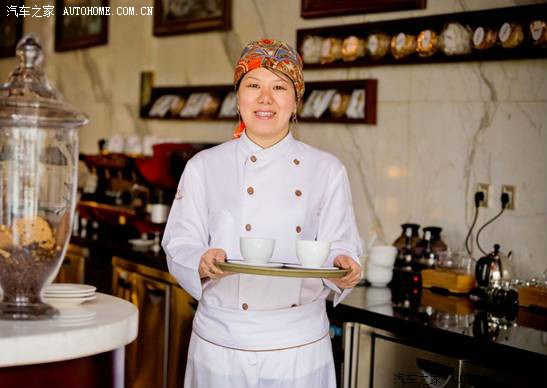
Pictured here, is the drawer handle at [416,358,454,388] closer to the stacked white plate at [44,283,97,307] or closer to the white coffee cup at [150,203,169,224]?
the stacked white plate at [44,283,97,307]

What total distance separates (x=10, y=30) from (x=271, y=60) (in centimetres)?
671

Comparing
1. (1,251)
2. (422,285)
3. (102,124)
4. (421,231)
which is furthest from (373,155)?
(102,124)

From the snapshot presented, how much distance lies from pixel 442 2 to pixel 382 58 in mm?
415

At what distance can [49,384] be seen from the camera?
2.09 meters

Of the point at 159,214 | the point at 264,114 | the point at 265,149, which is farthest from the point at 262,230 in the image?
the point at 159,214

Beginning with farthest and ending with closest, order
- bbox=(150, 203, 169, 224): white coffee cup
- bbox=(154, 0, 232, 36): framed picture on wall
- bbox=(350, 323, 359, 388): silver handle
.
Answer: bbox=(154, 0, 232, 36): framed picture on wall → bbox=(150, 203, 169, 224): white coffee cup → bbox=(350, 323, 359, 388): silver handle

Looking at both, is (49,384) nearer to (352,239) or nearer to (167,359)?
(352,239)

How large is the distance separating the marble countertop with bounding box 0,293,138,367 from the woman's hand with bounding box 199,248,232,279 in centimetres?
25

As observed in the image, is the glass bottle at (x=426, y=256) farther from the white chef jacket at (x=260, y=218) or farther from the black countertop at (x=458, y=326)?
the white chef jacket at (x=260, y=218)

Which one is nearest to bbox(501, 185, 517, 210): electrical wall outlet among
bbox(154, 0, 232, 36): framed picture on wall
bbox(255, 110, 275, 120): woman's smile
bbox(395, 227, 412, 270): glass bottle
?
bbox(395, 227, 412, 270): glass bottle

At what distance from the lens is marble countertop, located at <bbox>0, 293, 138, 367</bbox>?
77.6 inches

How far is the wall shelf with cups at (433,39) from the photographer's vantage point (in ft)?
11.9

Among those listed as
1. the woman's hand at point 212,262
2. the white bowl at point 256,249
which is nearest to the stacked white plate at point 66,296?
the woman's hand at point 212,262

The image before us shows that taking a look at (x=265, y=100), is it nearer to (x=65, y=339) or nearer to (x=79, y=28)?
(x=65, y=339)
